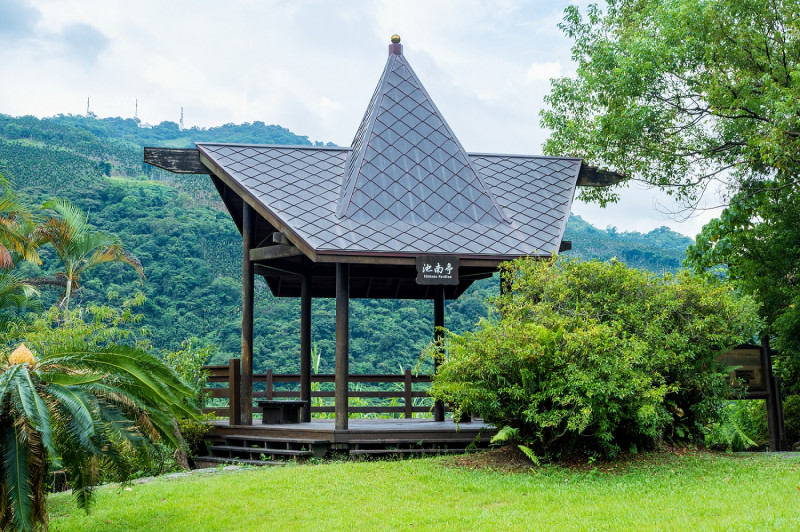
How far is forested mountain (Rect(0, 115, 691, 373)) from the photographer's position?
29656 mm

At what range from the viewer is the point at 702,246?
1512cm

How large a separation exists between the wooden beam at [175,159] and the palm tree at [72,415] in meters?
6.38

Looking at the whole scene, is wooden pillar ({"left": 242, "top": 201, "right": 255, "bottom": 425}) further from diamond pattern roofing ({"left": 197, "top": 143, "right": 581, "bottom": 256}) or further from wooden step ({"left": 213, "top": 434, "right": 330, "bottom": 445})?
diamond pattern roofing ({"left": 197, "top": 143, "right": 581, "bottom": 256})

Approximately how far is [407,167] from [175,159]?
379 cm

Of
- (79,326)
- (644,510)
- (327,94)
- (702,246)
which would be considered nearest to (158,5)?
(79,326)

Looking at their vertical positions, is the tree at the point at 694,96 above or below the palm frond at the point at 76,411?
above

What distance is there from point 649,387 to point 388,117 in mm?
6870

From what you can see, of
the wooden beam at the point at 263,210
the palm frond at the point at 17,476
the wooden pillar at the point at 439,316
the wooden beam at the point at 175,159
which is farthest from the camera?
the wooden pillar at the point at 439,316

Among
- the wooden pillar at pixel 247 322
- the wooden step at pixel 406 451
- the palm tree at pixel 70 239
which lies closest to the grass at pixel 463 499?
the wooden step at pixel 406 451

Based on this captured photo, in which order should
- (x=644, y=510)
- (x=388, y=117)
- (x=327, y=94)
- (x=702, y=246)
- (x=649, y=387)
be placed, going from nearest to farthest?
(x=644, y=510) → (x=649, y=387) → (x=388, y=117) → (x=702, y=246) → (x=327, y=94)

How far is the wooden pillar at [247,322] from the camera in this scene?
39.2ft

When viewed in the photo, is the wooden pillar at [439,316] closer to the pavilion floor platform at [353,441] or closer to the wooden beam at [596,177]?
the pavilion floor platform at [353,441]

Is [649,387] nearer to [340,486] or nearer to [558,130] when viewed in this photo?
[340,486]

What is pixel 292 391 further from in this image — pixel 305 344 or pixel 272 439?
pixel 272 439
